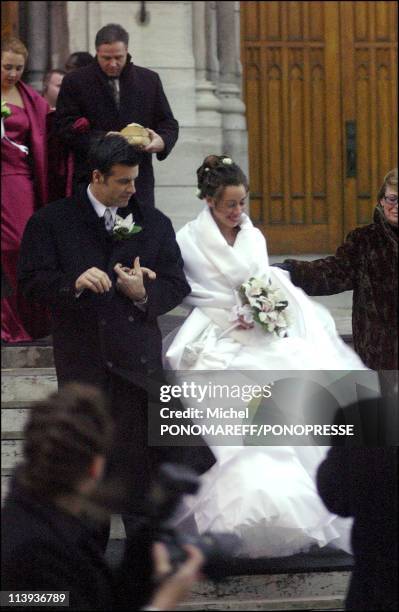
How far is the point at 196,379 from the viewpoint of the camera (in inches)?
227

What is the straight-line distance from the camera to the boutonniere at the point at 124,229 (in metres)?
5.53

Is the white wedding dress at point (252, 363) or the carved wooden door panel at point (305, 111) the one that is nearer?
the white wedding dress at point (252, 363)

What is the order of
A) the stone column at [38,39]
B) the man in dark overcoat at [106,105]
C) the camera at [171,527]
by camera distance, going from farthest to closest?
the stone column at [38,39] < the man in dark overcoat at [106,105] < the camera at [171,527]

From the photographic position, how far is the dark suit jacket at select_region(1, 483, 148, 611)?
11.1 feet

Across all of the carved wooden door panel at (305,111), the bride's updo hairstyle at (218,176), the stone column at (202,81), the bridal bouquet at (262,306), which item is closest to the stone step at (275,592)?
the bridal bouquet at (262,306)

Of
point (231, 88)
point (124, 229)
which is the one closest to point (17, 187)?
point (124, 229)

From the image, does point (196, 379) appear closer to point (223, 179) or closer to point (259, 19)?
point (223, 179)

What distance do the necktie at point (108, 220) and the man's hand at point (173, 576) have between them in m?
2.29

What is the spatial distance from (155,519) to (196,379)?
2.05 meters

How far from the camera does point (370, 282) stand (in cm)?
566

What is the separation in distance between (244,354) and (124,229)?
28.0 inches

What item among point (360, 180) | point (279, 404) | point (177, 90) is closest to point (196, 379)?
point (279, 404)

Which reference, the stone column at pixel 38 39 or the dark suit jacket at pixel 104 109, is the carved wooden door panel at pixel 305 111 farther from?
the dark suit jacket at pixel 104 109

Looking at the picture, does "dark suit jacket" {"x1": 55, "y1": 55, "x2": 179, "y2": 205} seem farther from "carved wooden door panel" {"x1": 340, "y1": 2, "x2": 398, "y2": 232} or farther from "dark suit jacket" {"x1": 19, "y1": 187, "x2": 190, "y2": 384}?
"carved wooden door panel" {"x1": 340, "y1": 2, "x2": 398, "y2": 232}
